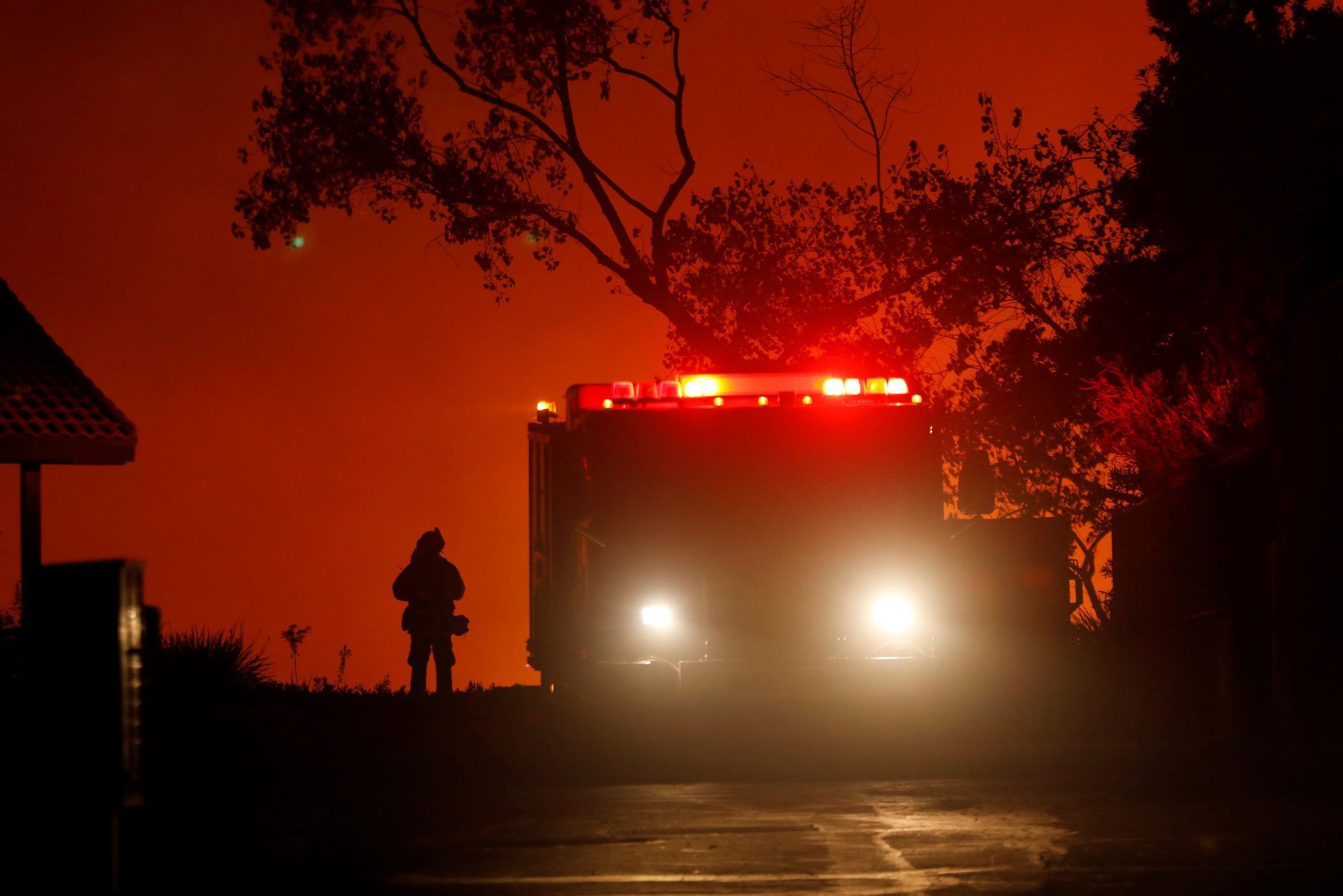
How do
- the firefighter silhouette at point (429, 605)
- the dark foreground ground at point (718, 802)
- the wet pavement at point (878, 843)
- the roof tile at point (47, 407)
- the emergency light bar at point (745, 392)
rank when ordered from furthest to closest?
the firefighter silhouette at point (429, 605), the roof tile at point (47, 407), the emergency light bar at point (745, 392), the dark foreground ground at point (718, 802), the wet pavement at point (878, 843)

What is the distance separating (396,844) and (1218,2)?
27.9 metres

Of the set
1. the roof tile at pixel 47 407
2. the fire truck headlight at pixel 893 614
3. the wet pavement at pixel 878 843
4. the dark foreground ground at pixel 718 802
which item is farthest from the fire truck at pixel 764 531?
the roof tile at pixel 47 407

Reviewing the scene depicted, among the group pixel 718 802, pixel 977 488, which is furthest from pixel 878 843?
pixel 977 488

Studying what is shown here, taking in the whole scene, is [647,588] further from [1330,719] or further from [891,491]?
[1330,719]

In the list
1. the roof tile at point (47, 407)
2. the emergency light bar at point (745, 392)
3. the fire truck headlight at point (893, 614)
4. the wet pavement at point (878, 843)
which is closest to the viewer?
the wet pavement at point (878, 843)

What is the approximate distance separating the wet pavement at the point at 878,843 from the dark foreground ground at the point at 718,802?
0.9 inches

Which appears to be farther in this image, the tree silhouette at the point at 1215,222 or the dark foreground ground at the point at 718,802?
the tree silhouette at the point at 1215,222

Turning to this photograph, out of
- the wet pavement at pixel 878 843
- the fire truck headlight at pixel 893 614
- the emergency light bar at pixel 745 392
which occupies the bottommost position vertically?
the wet pavement at pixel 878 843

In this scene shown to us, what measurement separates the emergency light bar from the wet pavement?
3540 millimetres

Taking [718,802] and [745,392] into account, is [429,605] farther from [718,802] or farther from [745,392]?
[718,802]

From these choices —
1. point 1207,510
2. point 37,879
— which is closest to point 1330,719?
point 1207,510

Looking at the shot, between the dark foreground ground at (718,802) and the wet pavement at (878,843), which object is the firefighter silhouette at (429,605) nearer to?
the dark foreground ground at (718,802)

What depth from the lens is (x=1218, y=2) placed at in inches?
1233

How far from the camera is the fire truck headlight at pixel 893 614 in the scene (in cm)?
1230
